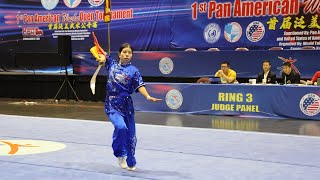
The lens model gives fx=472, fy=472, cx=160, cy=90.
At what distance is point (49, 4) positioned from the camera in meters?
16.8

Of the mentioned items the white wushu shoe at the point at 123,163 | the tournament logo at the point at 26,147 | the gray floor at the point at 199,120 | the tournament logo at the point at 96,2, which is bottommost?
the gray floor at the point at 199,120

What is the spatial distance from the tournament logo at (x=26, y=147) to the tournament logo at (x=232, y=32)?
7302mm

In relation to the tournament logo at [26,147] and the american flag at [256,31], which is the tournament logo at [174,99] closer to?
the american flag at [256,31]

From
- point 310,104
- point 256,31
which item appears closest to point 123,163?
point 310,104

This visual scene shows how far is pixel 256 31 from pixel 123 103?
8.35 meters

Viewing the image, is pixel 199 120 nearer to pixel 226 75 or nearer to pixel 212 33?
pixel 226 75

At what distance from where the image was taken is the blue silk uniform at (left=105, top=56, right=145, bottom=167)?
18.6ft

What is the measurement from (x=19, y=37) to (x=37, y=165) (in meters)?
12.1

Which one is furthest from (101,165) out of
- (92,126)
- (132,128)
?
(92,126)

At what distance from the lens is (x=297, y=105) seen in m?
10.8

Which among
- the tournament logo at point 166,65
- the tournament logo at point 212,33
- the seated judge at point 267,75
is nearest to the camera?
the seated judge at point 267,75

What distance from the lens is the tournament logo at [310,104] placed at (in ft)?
34.4

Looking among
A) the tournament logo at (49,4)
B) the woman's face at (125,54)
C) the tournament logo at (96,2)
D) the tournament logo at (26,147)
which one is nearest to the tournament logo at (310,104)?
the tournament logo at (26,147)

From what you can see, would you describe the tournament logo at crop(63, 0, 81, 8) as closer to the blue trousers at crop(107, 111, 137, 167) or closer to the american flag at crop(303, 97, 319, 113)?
the american flag at crop(303, 97, 319, 113)
